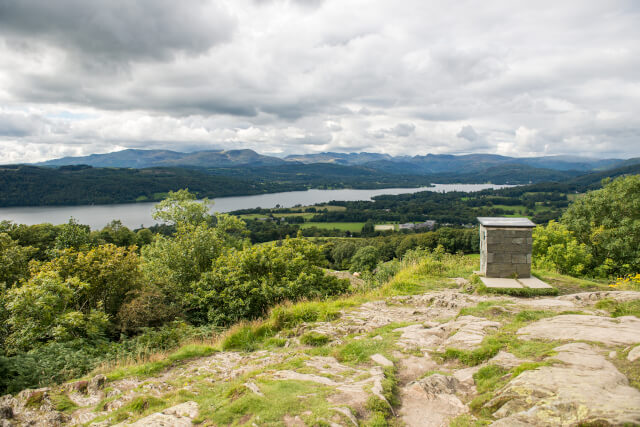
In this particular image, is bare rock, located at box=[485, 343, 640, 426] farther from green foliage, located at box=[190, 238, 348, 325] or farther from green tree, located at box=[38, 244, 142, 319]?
green tree, located at box=[38, 244, 142, 319]

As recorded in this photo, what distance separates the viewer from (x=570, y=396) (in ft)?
11.2

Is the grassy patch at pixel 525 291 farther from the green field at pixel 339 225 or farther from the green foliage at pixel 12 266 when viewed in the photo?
the green field at pixel 339 225

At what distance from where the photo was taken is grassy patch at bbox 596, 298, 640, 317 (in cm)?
698

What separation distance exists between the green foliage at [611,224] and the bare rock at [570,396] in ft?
64.3

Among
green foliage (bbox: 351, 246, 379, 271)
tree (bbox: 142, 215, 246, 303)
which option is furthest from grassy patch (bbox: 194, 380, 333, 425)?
green foliage (bbox: 351, 246, 379, 271)

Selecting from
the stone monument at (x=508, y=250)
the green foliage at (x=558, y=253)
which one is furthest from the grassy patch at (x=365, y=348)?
the green foliage at (x=558, y=253)

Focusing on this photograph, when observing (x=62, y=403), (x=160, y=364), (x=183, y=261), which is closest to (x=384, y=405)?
(x=160, y=364)

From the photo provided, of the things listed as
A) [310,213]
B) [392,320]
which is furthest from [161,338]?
[310,213]

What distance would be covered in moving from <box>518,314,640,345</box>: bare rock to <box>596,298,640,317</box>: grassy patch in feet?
2.25

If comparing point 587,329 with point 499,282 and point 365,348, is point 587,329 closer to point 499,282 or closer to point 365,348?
point 365,348

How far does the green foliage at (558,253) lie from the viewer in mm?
17031

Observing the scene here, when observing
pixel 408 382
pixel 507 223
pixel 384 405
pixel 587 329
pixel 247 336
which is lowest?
pixel 247 336

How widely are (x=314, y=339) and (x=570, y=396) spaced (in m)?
5.37

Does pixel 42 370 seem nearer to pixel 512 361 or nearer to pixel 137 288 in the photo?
pixel 137 288
